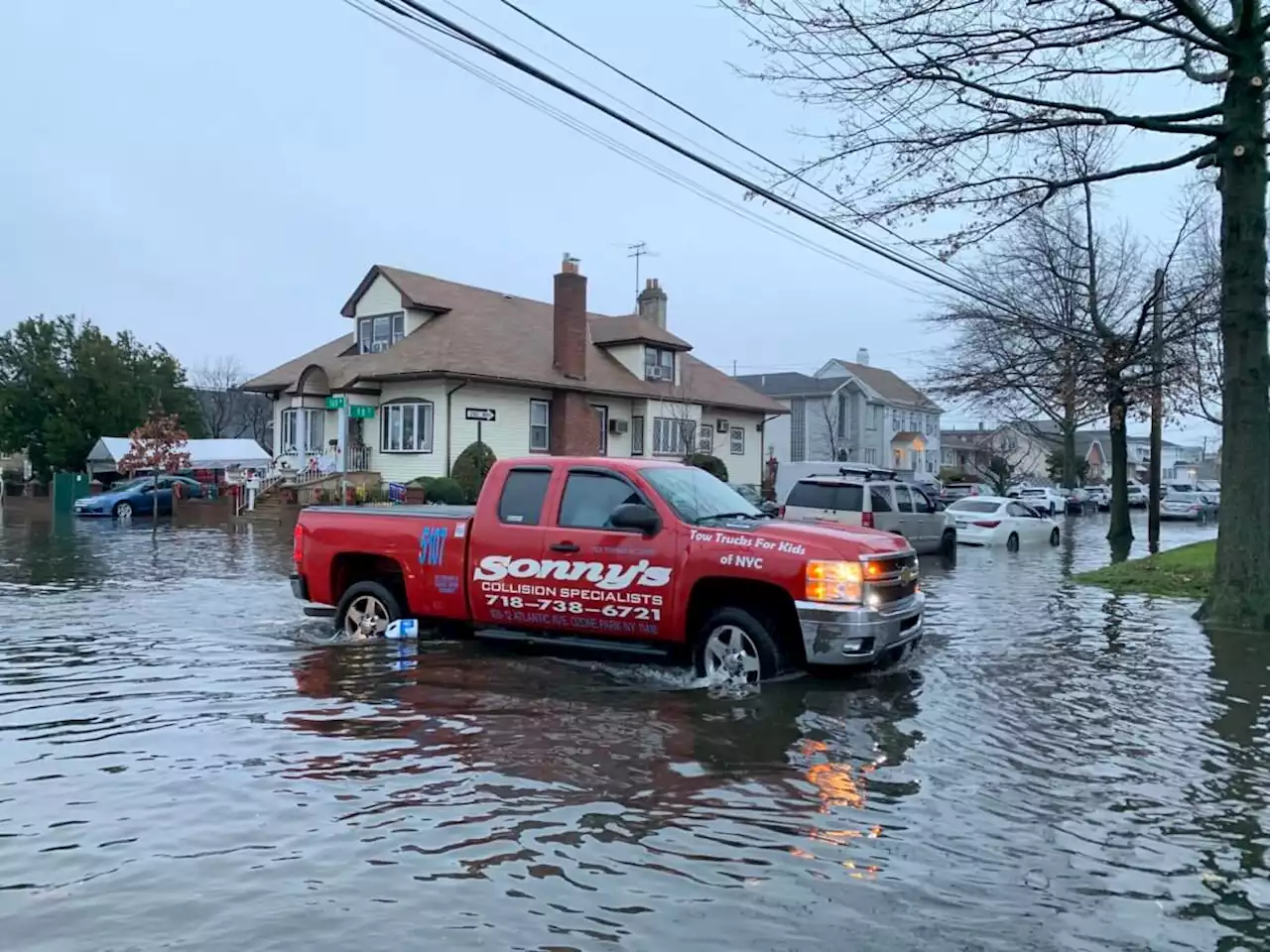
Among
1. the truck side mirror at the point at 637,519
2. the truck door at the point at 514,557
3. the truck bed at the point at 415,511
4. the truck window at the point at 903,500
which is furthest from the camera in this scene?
the truck window at the point at 903,500

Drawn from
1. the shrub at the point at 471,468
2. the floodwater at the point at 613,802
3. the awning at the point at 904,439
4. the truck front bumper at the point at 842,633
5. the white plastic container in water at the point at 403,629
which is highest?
the awning at the point at 904,439

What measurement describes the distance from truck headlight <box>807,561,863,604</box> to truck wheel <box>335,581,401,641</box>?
13.7 ft

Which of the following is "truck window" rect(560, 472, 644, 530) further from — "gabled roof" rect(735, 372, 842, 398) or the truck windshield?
"gabled roof" rect(735, 372, 842, 398)

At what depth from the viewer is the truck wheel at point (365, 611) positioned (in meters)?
10.1

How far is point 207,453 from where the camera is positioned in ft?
168

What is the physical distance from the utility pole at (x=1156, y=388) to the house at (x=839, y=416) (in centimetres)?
3182

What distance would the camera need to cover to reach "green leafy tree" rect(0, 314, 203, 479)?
53.1 metres

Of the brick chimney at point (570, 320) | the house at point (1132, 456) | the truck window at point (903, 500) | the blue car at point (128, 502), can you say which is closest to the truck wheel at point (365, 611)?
the truck window at point (903, 500)

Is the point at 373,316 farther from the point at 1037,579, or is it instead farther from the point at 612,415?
the point at 1037,579

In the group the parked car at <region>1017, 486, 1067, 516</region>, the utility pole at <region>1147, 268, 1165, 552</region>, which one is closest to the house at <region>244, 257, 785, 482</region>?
the utility pole at <region>1147, 268, 1165, 552</region>

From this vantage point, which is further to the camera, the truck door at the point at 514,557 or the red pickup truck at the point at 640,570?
the truck door at the point at 514,557

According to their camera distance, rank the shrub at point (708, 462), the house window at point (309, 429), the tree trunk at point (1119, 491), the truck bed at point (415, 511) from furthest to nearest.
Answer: the shrub at point (708, 462), the house window at point (309, 429), the tree trunk at point (1119, 491), the truck bed at point (415, 511)

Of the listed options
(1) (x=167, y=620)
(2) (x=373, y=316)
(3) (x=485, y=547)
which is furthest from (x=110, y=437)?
(3) (x=485, y=547)

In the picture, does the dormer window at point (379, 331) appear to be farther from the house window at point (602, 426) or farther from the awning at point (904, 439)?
the awning at point (904, 439)
